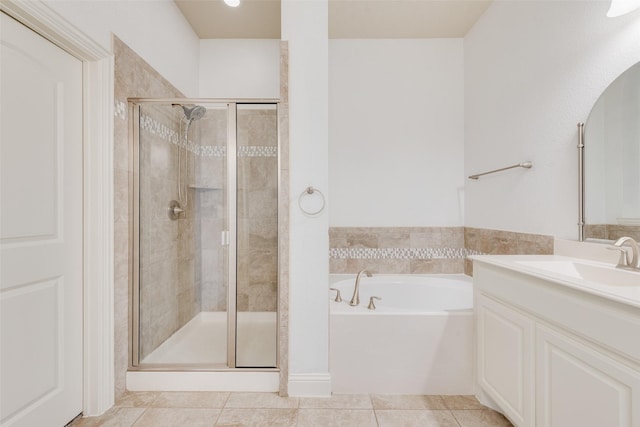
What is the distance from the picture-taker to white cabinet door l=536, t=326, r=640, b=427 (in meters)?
0.88

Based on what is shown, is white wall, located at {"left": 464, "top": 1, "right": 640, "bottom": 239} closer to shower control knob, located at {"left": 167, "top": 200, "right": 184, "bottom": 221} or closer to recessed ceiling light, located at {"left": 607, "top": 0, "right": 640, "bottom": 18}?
recessed ceiling light, located at {"left": 607, "top": 0, "right": 640, "bottom": 18}

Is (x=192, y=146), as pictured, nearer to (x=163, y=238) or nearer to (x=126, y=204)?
(x=126, y=204)

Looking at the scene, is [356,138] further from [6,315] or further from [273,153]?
[6,315]

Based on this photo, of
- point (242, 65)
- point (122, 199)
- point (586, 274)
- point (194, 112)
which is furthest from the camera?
point (242, 65)

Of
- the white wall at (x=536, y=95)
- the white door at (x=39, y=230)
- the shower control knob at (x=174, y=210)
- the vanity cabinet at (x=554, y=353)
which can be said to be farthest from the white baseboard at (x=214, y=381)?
the white wall at (x=536, y=95)

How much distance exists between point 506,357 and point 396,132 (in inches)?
77.9

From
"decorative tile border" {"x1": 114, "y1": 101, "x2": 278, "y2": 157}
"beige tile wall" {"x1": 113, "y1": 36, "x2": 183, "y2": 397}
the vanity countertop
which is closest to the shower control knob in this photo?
"beige tile wall" {"x1": 113, "y1": 36, "x2": 183, "y2": 397}

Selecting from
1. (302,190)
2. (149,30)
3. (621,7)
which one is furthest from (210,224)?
(621,7)

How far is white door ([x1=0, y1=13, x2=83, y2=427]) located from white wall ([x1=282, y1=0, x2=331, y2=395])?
1.13 metres

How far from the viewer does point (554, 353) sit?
45.3 inches

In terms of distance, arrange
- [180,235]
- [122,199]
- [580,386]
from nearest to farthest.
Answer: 1. [580,386]
2. [122,199]
3. [180,235]

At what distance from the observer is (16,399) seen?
1272 millimetres

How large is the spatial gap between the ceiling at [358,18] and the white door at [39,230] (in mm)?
1345

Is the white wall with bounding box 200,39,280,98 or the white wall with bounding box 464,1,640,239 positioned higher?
the white wall with bounding box 200,39,280,98
